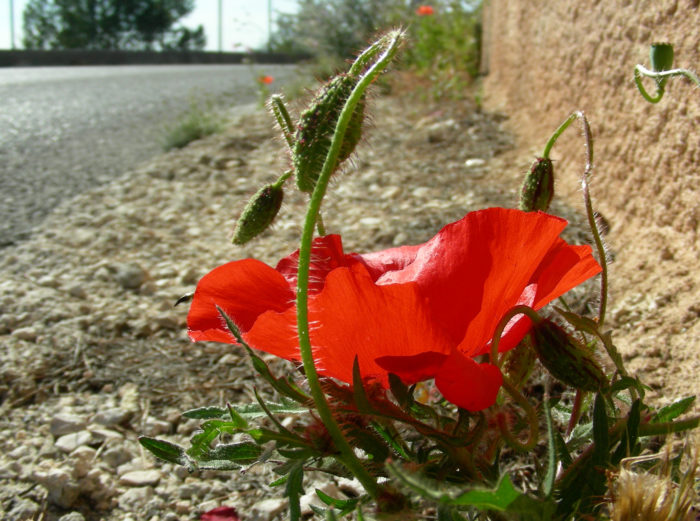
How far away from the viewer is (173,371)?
4.95 ft

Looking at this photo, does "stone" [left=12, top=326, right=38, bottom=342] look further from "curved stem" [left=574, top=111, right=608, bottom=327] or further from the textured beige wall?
the textured beige wall

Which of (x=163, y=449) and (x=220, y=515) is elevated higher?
(x=163, y=449)

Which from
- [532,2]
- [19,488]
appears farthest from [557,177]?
[19,488]

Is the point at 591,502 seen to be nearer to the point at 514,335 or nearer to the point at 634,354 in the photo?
the point at 514,335

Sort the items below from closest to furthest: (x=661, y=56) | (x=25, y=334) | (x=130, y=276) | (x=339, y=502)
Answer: (x=339, y=502) < (x=661, y=56) < (x=25, y=334) < (x=130, y=276)

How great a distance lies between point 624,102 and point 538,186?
3.28 feet

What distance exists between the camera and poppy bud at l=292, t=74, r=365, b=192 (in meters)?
0.63

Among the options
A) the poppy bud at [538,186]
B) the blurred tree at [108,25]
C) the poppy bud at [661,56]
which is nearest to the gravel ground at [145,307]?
the poppy bud at [538,186]

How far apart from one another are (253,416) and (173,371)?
0.68 m

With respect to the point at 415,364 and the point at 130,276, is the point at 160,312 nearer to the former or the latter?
the point at 130,276

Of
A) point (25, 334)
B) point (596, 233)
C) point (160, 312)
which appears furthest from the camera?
point (160, 312)

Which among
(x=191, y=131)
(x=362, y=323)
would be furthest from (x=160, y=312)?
(x=191, y=131)

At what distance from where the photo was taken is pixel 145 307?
1817mm

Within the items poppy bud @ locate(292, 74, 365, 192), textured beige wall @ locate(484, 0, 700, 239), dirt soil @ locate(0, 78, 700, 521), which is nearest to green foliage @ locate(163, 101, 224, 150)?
dirt soil @ locate(0, 78, 700, 521)
